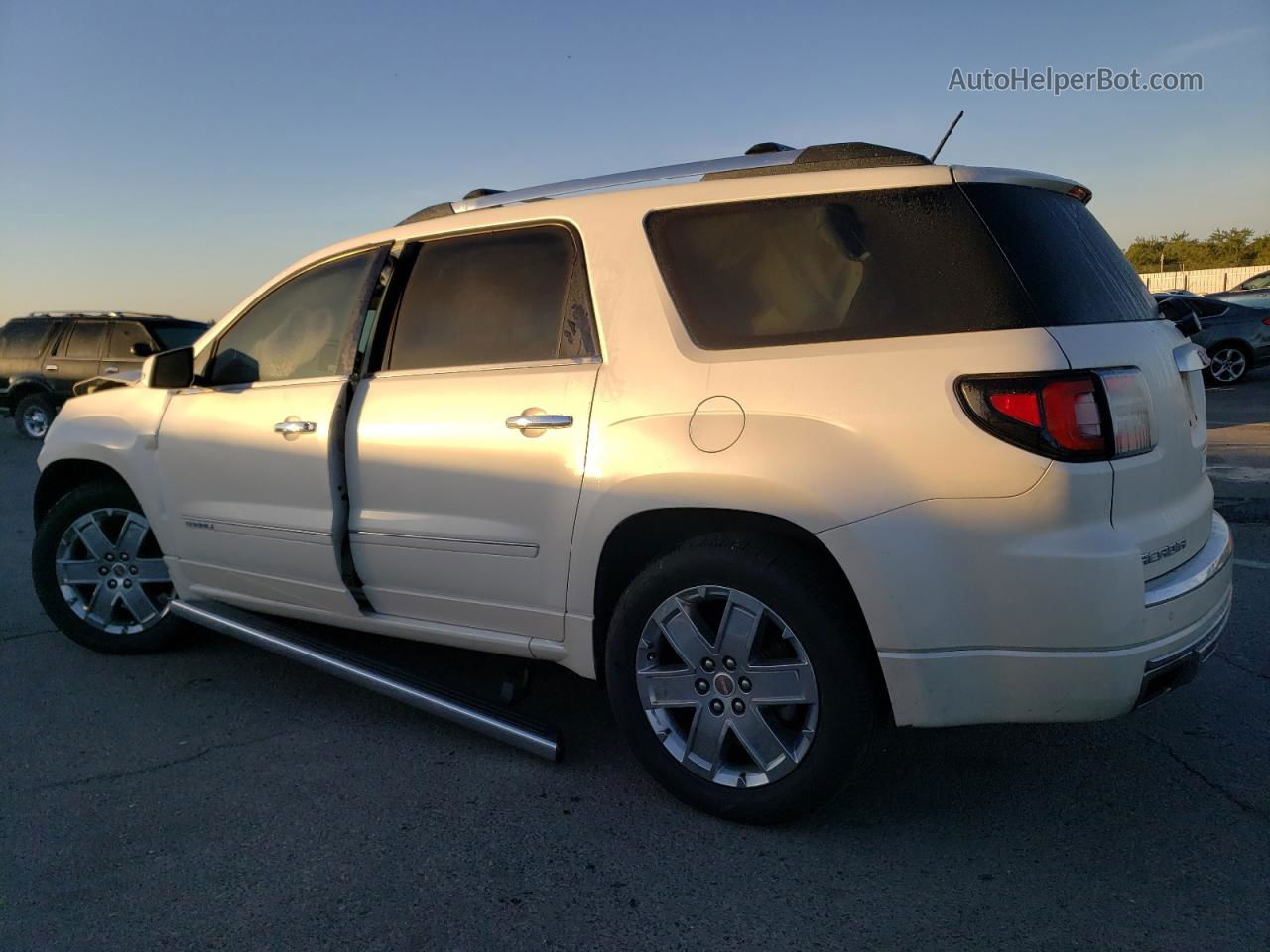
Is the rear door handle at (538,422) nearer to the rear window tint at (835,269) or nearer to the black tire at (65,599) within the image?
the rear window tint at (835,269)

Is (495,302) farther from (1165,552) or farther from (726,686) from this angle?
(1165,552)

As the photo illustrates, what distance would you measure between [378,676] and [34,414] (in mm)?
14583

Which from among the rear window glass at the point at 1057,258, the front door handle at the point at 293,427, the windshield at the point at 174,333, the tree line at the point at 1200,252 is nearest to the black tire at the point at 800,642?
the rear window glass at the point at 1057,258

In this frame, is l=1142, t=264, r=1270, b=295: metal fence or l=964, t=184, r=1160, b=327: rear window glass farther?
l=1142, t=264, r=1270, b=295: metal fence

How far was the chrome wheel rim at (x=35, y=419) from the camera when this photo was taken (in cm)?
1545

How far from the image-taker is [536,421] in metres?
3.17

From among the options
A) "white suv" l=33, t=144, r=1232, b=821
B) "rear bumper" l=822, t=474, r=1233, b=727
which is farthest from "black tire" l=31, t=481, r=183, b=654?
"rear bumper" l=822, t=474, r=1233, b=727

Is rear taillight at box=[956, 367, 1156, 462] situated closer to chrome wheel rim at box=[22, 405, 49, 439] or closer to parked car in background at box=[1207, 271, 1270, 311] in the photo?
parked car in background at box=[1207, 271, 1270, 311]

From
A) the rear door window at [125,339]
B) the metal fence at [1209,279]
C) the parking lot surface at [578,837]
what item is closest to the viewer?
the parking lot surface at [578,837]

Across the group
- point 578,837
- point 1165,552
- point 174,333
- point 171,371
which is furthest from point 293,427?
point 174,333

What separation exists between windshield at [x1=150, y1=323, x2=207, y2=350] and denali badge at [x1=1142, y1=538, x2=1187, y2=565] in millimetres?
13373

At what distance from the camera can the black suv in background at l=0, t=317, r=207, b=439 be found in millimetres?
13977

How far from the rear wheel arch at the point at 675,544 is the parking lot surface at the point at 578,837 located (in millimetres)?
432

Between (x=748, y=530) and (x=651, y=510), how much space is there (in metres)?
0.30
